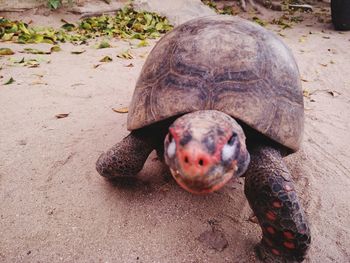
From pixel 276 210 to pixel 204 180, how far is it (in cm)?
60

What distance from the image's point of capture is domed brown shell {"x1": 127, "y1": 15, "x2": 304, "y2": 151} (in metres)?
1.62

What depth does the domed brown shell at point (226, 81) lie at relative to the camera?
1.62 m

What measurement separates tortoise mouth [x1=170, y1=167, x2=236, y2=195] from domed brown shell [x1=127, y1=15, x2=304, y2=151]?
482 millimetres

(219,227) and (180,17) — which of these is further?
(180,17)

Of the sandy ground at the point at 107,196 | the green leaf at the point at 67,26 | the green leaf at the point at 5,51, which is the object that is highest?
the green leaf at the point at 67,26

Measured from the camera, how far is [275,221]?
5.07ft

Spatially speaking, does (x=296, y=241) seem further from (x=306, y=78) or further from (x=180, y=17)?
(x=180, y=17)

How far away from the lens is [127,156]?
195cm

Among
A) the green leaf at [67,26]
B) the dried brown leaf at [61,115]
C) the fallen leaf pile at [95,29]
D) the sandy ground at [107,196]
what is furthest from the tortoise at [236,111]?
the green leaf at [67,26]

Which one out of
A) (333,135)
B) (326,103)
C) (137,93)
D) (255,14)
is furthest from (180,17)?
(137,93)

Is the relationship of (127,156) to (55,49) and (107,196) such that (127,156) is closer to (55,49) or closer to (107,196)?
(107,196)

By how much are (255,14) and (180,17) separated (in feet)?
11.4

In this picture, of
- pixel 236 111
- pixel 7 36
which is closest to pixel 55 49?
pixel 7 36

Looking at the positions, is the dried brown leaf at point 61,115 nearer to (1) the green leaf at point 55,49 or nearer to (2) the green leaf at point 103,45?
(1) the green leaf at point 55,49
